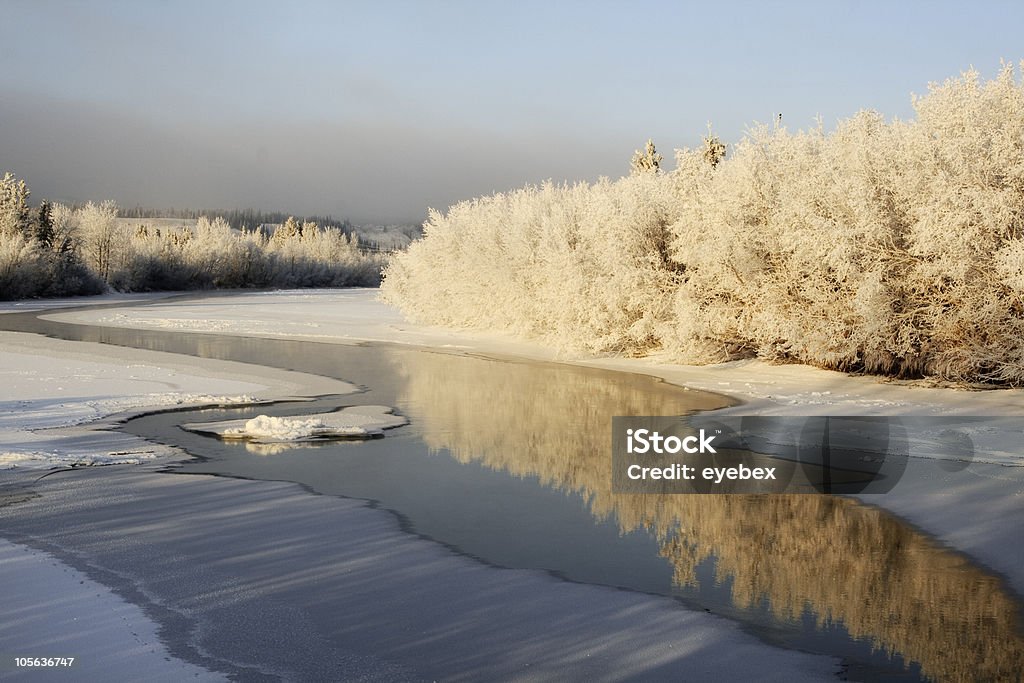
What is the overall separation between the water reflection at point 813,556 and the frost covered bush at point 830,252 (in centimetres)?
770

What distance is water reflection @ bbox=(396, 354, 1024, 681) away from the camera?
19.6 ft

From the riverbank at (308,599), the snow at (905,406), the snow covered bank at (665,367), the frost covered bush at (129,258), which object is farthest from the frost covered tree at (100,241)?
the riverbank at (308,599)

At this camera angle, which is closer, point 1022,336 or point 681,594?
point 681,594

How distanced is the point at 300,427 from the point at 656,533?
6.70 metres

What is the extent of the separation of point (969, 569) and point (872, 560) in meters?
0.71

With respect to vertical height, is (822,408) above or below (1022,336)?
below

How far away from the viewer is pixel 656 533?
27.7 feet

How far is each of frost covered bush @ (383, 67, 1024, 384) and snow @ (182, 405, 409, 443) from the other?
9849 mm

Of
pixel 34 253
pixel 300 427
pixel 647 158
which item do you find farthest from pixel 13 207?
pixel 300 427

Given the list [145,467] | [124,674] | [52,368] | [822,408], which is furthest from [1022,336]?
[52,368]

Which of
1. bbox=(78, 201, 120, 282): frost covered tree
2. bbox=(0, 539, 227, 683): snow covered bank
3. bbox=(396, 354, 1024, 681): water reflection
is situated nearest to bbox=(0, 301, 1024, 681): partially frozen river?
bbox=(396, 354, 1024, 681): water reflection

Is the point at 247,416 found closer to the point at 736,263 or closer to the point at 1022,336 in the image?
the point at 736,263

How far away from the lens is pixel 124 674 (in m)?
5.18

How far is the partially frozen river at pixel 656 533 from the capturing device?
606cm
